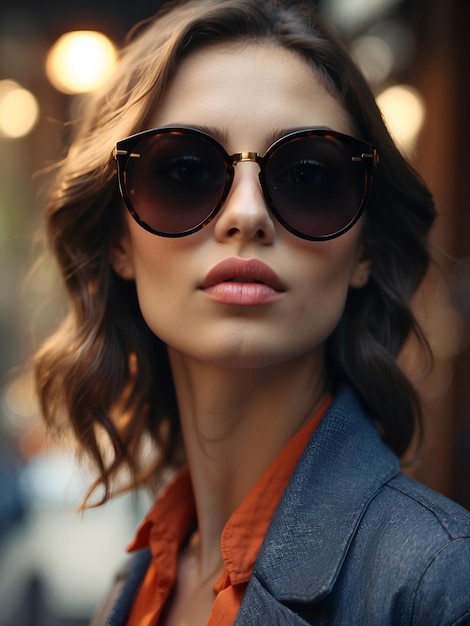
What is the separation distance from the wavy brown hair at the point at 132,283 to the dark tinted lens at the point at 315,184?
18 cm

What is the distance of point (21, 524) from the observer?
17.0 feet

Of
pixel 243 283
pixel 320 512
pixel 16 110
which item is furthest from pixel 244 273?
pixel 16 110

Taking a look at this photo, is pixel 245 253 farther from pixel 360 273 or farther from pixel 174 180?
pixel 360 273

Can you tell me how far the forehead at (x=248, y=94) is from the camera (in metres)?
1.53

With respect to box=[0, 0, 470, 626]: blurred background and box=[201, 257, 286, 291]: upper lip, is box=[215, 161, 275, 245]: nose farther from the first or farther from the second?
box=[0, 0, 470, 626]: blurred background

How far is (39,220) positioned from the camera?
2896mm

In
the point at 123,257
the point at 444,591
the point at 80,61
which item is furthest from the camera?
the point at 80,61

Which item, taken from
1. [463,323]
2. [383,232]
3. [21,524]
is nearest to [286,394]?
[383,232]

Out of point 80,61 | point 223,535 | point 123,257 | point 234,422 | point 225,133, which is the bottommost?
point 223,535

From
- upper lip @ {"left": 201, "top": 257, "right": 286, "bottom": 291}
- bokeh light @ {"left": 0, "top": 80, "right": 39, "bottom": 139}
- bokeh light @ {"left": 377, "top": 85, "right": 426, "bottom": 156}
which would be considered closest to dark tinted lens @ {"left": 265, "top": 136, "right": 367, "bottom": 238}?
upper lip @ {"left": 201, "top": 257, "right": 286, "bottom": 291}

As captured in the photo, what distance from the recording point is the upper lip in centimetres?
148

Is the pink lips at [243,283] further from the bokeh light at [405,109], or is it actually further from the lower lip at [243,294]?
the bokeh light at [405,109]

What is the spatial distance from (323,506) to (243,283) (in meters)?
0.46

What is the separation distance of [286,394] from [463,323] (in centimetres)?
248
